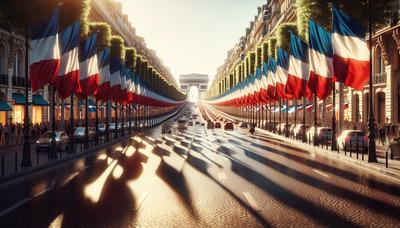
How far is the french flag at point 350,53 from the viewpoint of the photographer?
23.1 meters

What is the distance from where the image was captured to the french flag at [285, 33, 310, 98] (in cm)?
3538

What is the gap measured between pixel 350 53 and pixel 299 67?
12040 millimetres

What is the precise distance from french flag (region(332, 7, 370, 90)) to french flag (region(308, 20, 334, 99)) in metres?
4.12

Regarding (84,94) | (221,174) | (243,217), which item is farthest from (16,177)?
(84,94)

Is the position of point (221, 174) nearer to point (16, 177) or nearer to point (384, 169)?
point (384, 169)

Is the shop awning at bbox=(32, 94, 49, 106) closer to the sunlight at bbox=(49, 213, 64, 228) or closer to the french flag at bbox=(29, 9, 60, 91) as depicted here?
the french flag at bbox=(29, 9, 60, 91)

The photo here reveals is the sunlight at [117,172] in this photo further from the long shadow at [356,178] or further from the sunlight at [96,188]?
the long shadow at [356,178]

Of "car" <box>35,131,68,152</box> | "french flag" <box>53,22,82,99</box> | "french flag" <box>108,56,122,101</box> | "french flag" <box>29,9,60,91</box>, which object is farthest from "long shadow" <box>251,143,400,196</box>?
"french flag" <box>108,56,122,101</box>

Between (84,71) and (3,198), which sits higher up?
(84,71)

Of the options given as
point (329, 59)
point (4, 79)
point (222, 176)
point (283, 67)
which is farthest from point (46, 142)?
point (283, 67)

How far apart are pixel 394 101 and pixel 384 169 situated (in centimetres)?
2860

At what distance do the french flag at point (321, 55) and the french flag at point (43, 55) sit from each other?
48.1 feet

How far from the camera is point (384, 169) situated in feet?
67.3

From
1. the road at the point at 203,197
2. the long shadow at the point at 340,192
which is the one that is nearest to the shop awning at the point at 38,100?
the road at the point at 203,197
